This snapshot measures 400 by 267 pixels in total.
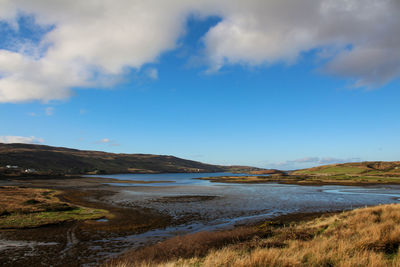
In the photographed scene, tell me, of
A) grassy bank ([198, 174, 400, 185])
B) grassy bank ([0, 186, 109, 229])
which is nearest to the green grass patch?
grassy bank ([0, 186, 109, 229])

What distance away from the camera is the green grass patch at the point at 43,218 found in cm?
2296

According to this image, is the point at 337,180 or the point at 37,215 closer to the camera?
the point at 37,215

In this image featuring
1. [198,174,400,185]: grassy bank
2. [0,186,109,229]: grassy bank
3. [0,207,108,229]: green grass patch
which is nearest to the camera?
[0,207,108,229]: green grass patch

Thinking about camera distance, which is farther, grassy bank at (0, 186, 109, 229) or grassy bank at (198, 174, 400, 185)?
grassy bank at (198, 174, 400, 185)

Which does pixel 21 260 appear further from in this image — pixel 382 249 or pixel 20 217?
pixel 382 249

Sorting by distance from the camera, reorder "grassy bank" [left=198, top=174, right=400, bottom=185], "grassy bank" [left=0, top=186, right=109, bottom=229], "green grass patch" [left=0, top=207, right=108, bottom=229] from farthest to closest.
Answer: "grassy bank" [left=198, top=174, right=400, bottom=185]
"grassy bank" [left=0, top=186, right=109, bottom=229]
"green grass patch" [left=0, top=207, right=108, bottom=229]

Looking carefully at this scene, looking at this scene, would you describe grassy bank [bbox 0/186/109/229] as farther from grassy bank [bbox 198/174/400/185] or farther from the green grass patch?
grassy bank [bbox 198/174/400/185]

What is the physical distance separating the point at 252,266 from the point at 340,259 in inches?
135

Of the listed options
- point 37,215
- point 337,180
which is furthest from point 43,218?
point 337,180

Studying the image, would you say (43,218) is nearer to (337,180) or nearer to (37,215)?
(37,215)

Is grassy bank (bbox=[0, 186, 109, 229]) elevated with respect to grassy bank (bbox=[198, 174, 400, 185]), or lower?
elevated

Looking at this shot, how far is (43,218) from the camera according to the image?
25719 millimetres

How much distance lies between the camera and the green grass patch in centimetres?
2296

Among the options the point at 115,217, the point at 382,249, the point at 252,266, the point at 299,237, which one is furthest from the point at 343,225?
the point at 115,217
